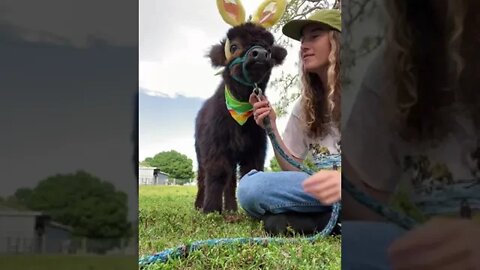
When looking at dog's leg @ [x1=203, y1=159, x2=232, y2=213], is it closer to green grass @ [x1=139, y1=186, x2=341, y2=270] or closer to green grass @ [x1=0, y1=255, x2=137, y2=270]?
green grass @ [x1=139, y1=186, x2=341, y2=270]

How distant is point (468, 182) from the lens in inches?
38.6

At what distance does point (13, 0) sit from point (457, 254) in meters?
1.02

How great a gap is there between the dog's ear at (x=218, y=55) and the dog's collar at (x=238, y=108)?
69mm

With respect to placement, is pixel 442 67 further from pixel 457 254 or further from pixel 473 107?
pixel 457 254

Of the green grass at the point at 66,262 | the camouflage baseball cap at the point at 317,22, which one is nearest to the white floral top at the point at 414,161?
the green grass at the point at 66,262

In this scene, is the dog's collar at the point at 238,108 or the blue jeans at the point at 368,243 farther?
the dog's collar at the point at 238,108

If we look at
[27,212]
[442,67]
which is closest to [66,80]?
[27,212]

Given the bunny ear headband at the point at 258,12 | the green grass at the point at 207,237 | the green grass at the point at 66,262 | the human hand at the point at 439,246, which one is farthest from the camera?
the bunny ear headband at the point at 258,12

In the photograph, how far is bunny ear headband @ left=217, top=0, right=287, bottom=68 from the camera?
1.71 m

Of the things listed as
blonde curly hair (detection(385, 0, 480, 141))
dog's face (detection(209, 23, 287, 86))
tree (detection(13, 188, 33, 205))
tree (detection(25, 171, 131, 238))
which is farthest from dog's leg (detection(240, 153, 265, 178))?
blonde curly hair (detection(385, 0, 480, 141))

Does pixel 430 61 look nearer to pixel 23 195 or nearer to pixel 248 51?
pixel 248 51

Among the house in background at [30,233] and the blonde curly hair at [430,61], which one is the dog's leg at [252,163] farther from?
the blonde curly hair at [430,61]

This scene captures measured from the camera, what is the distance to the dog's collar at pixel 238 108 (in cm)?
175

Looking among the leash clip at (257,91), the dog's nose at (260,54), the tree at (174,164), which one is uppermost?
the dog's nose at (260,54)
